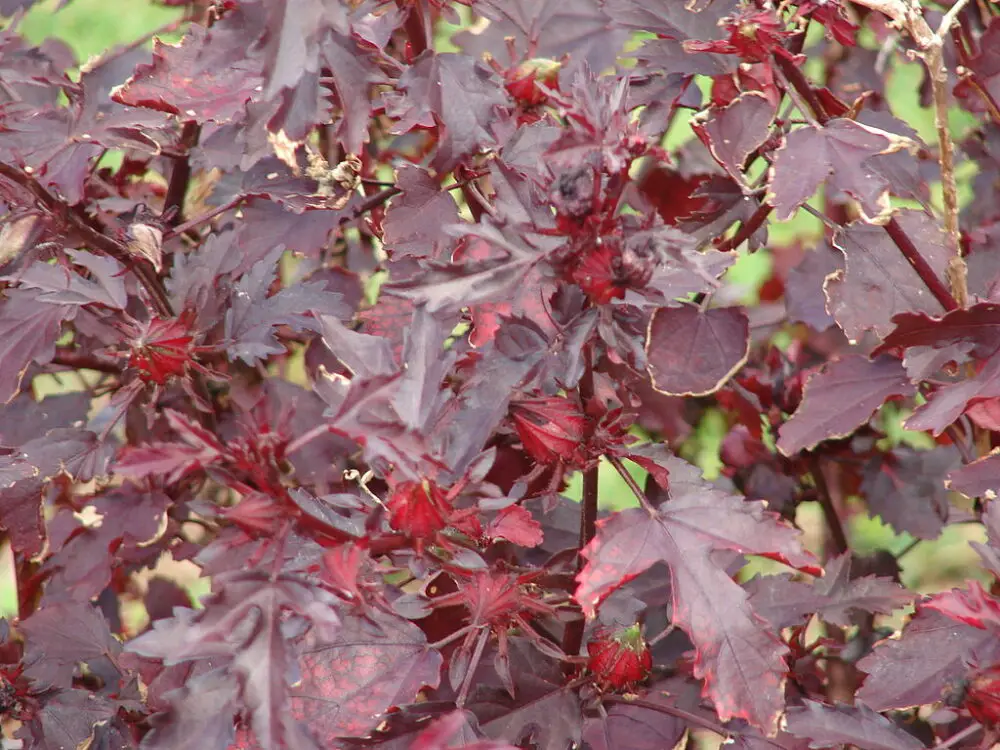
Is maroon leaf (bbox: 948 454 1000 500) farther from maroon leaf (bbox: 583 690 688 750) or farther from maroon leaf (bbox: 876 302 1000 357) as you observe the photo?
maroon leaf (bbox: 583 690 688 750)

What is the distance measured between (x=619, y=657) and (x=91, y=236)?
632mm

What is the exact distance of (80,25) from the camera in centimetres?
337

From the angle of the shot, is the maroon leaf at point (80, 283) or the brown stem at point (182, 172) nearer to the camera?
the maroon leaf at point (80, 283)

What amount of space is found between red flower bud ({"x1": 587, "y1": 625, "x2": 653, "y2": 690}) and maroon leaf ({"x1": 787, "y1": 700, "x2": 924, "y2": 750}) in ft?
0.45

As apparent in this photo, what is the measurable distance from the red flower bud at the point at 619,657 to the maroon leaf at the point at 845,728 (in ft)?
0.45

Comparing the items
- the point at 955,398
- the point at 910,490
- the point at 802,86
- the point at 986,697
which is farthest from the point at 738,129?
the point at 910,490

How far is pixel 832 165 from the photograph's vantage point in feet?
3.10

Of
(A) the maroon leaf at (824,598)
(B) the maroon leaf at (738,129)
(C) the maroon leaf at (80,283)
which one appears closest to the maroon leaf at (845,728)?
(A) the maroon leaf at (824,598)

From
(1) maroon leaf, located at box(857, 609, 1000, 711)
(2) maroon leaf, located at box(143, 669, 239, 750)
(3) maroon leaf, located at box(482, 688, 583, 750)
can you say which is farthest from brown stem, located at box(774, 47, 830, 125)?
(2) maroon leaf, located at box(143, 669, 239, 750)

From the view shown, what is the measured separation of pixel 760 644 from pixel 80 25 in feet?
10.8

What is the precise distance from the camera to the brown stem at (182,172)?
123 centimetres

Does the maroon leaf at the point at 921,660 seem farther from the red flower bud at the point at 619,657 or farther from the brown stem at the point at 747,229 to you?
the brown stem at the point at 747,229

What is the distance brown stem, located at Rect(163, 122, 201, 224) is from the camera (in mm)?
1234

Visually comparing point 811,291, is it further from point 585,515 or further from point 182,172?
point 182,172
